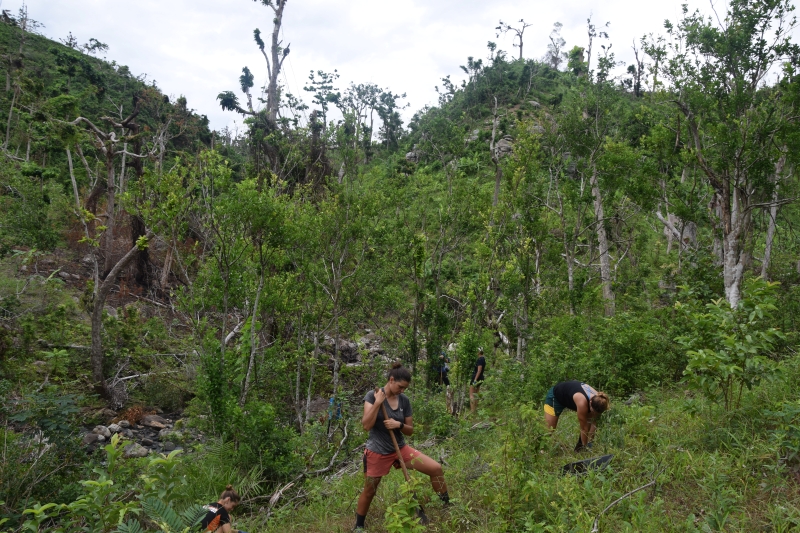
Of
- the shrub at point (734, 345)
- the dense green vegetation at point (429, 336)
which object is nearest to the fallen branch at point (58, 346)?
the dense green vegetation at point (429, 336)

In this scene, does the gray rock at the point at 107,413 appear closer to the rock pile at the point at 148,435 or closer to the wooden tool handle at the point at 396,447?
the rock pile at the point at 148,435

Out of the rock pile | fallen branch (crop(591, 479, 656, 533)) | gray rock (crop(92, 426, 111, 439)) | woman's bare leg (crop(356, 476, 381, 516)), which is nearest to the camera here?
fallen branch (crop(591, 479, 656, 533))

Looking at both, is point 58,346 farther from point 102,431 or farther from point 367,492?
point 367,492

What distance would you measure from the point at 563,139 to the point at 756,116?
18.4ft

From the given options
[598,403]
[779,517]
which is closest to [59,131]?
[598,403]

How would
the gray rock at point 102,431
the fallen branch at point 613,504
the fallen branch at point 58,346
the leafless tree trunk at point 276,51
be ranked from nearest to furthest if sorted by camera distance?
the fallen branch at point 613,504
the gray rock at point 102,431
the fallen branch at point 58,346
the leafless tree trunk at point 276,51

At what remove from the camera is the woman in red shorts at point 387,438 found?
12.4ft

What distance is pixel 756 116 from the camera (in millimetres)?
8812

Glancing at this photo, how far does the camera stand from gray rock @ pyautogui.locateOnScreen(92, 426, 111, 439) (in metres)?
8.92

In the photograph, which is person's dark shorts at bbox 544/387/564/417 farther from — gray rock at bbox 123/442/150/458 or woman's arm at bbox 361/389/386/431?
gray rock at bbox 123/442/150/458

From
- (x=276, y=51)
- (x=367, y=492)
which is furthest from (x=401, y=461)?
(x=276, y=51)

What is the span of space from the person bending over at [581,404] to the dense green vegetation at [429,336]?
0.62 feet

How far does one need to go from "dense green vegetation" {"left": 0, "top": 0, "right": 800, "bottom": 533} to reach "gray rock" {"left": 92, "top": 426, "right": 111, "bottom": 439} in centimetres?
34

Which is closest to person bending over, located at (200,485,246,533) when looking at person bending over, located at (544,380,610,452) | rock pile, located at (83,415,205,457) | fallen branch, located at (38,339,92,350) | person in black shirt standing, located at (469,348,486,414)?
person bending over, located at (544,380,610,452)
